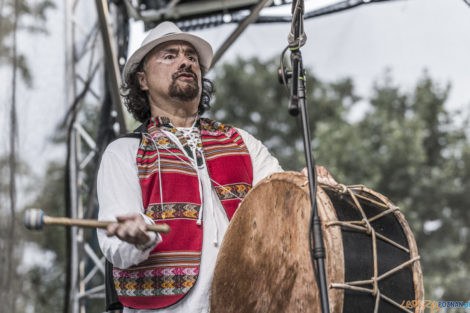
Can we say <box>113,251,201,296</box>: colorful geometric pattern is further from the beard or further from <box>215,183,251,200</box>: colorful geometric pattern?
the beard

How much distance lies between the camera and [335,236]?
62.2 inches

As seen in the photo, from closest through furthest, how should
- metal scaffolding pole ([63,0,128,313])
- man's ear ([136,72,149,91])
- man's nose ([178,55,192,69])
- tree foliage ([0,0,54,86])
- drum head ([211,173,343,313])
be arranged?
drum head ([211,173,343,313])
man's nose ([178,55,192,69])
man's ear ([136,72,149,91])
metal scaffolding pole ([63,0,128,313])
tree foliage ([0,0,54,86])

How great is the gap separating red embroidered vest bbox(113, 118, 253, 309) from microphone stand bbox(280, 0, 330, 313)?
62cm

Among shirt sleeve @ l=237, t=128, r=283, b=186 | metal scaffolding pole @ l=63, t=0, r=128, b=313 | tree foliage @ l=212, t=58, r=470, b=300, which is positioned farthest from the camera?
tree foliage @ l=212, t=58, r=470, b=300

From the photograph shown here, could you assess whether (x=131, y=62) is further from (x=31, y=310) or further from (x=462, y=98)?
(x=462, y=98)

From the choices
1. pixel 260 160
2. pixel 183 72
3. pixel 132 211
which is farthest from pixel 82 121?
pixel 132 211

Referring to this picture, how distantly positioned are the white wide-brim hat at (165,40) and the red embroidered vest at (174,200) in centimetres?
42

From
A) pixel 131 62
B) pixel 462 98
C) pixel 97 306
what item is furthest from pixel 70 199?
pixel 462 98

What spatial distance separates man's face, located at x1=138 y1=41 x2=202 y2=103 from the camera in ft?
8.30

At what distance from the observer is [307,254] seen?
1.71 meters

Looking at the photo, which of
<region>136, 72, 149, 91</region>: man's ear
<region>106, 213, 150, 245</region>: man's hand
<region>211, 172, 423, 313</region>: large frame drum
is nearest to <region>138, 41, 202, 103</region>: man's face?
<region>136, 72, 149, 91</region>: man's ear

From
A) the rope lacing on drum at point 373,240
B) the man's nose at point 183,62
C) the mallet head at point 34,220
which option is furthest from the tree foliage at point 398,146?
the mallet head at point 34,220

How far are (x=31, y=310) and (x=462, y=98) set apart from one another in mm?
11880

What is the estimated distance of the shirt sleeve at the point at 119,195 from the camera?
6.19ft
